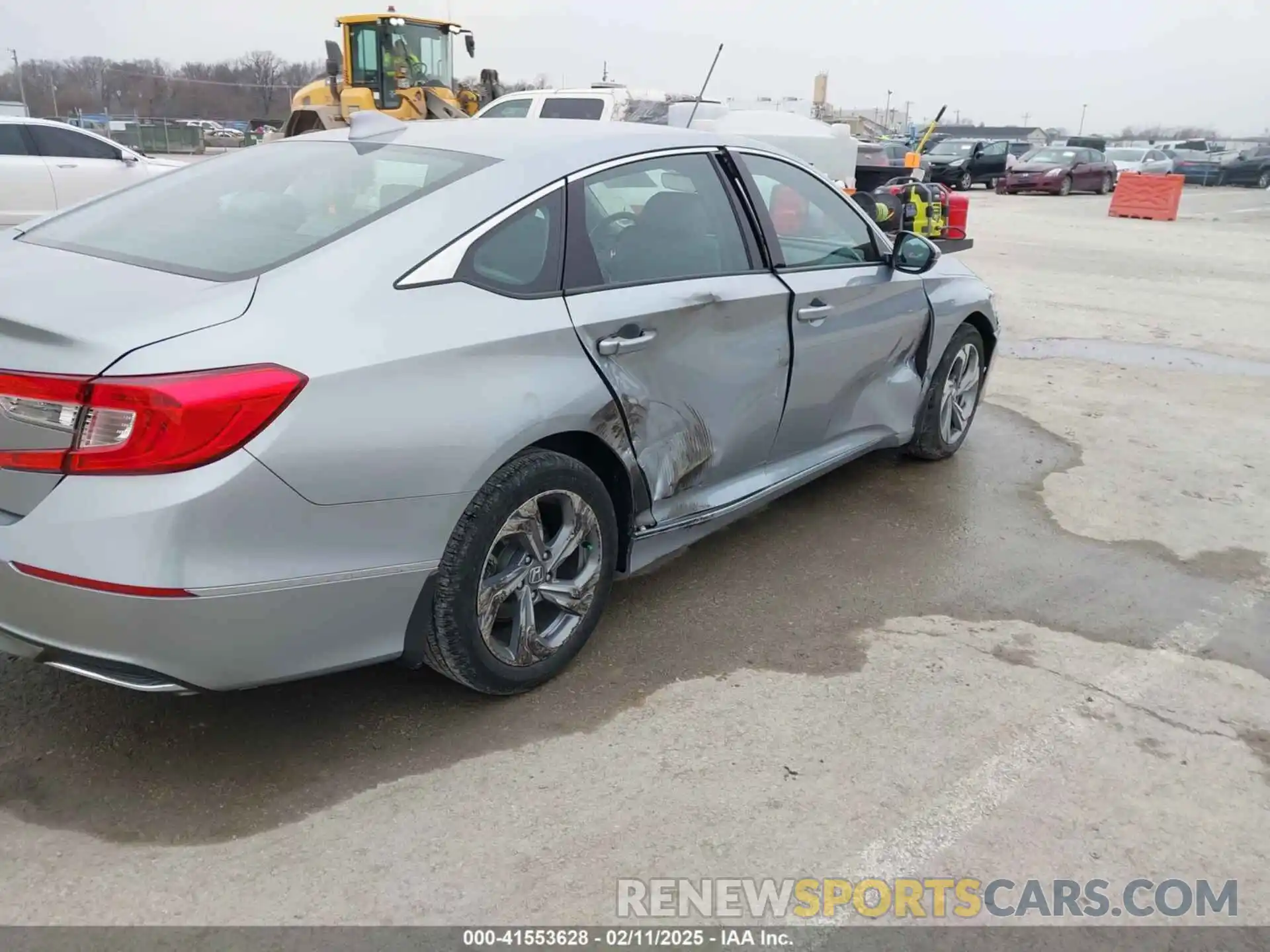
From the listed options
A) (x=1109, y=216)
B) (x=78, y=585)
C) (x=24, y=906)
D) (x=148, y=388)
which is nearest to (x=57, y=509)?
(x=78, y=585)

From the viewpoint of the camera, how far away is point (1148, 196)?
2161 cm

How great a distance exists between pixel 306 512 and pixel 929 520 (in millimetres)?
3063

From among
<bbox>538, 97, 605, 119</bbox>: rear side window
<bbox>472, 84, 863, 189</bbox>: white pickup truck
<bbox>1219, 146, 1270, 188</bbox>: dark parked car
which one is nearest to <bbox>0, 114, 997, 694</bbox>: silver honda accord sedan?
<bbox>472, 84, 863, 189</bbox>: white pickup truck

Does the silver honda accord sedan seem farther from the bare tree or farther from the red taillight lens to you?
the bare tree

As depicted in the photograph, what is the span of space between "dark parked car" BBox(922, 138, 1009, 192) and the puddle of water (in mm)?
22641

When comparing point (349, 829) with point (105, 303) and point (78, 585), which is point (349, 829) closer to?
point (78, 585)

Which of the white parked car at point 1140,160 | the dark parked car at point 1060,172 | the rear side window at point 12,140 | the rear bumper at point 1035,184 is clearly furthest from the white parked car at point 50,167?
the white parked car at point 1140,160

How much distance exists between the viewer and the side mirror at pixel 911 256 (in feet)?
14.2

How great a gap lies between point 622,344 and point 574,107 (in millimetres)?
12542

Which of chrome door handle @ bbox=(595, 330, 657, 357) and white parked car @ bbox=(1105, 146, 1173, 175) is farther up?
white parked car @ bbox=(1105, 146, 1173, 175)

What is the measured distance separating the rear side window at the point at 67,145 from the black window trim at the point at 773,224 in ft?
32.4

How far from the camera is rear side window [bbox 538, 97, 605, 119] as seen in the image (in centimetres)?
1441

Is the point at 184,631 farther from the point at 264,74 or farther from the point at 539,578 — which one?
the point at 264,74

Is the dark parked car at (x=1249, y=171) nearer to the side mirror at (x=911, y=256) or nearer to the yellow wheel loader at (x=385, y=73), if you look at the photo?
the yellow wheel loader at (x=385, y=73)
